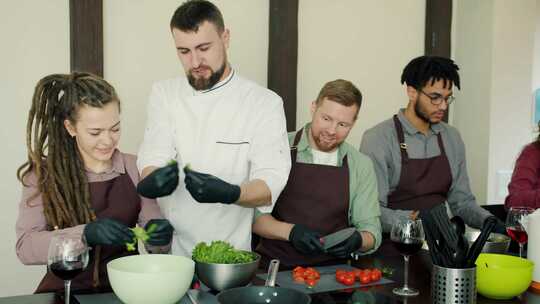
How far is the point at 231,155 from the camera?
2652mm

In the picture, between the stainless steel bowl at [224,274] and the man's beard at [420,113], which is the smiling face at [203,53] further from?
the man's beard at [420,113]

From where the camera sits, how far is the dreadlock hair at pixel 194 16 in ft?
7.94

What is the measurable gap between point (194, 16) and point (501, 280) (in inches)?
59.1

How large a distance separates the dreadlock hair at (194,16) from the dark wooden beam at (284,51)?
128 cm

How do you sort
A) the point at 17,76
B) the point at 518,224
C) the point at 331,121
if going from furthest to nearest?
the point at 17,76 < the point at 331,121 < the point at 518,224

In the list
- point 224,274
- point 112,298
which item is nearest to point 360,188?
point 224,274

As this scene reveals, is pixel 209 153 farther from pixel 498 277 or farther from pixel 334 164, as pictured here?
pixel 498 277

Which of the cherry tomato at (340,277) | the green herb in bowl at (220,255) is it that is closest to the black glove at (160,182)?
the green herb in bowl at (220,255)

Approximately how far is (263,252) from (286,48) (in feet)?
5.01

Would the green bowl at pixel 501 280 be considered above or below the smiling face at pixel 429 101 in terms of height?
below

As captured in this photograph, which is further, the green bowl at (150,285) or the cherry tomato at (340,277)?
the cherry tomato at (340,277)

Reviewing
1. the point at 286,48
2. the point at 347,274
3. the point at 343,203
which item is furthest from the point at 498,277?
the point at 286,48

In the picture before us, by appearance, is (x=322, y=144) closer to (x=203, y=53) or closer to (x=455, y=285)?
(x=203, y=53)

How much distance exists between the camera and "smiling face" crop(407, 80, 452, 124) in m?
3.18
